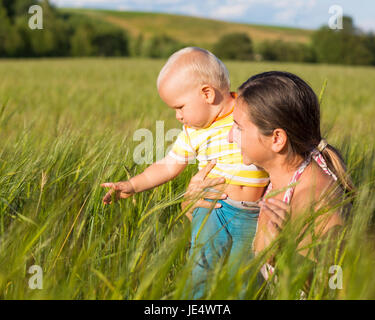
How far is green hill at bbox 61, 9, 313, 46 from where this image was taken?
5175cm

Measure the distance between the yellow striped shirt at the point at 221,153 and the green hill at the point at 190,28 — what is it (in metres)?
50.5

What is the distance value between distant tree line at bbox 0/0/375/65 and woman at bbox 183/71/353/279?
39.4 meters

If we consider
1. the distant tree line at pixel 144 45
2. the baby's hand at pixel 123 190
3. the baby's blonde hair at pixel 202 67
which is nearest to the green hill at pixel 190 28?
the distant tree line at pixel 144 45

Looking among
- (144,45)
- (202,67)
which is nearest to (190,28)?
(144,45)

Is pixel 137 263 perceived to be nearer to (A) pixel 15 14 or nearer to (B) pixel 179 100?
(B) pixel 179 100

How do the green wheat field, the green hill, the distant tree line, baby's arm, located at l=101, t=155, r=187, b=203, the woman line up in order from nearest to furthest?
the green wheat field < the woman < baby's arm, located at l=101, t=155, r=187, b=203 < the distant tree line < the green hill

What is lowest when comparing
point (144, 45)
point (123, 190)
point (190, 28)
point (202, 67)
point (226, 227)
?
point (226, 227)

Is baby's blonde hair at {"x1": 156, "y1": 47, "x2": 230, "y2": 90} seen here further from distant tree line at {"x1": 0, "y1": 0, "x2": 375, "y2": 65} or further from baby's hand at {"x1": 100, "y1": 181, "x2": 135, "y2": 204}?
distant tree line at {"x1": 0, "y1": 0, "x2": 375, "y2": 65}

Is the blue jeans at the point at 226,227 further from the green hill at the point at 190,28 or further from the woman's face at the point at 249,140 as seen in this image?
the green hill at the point at 190,28

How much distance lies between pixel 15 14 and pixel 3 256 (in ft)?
203

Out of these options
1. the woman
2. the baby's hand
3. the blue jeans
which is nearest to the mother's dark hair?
the woman

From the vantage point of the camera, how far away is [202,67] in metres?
1.39

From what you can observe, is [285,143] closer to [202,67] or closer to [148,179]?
[202,67]

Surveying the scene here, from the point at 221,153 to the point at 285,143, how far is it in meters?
0.28
